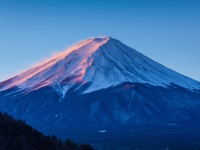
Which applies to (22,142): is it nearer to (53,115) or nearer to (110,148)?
(110,148)

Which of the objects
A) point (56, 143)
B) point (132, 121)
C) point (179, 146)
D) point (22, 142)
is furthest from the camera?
point (132, 121)

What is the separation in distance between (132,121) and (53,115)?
31844 mm

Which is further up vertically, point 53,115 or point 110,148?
point 53,115

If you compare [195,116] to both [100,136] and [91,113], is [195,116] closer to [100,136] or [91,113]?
[91,113]

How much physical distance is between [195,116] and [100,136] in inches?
2657

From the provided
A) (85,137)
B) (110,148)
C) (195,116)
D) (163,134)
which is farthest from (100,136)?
(195,116)

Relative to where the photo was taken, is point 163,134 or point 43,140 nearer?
point 43,140

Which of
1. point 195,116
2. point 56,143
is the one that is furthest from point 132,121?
point 56,143

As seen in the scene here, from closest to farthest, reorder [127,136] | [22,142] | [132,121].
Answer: [22,142] < [127,136] < [132,121]

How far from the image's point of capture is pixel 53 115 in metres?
198

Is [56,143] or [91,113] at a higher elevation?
[91,113]

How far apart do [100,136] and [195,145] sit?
38667 millimetres

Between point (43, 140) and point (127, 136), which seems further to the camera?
point (127, 136)

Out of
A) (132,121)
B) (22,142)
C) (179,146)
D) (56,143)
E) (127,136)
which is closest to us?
(22,142)
